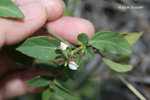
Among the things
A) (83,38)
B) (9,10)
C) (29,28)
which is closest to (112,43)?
(83,38)

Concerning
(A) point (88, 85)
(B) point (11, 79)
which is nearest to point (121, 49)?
(B) point (11, 79)

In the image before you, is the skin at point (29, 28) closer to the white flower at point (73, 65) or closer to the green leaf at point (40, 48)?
the green leaf at point (40, 48)

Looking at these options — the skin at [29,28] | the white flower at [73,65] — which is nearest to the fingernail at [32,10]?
the skin at [29,28]

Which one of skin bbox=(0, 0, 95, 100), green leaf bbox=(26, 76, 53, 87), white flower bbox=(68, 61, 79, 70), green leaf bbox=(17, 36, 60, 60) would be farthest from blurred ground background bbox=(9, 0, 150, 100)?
white flower bbox=(68, 61, 79, 70)

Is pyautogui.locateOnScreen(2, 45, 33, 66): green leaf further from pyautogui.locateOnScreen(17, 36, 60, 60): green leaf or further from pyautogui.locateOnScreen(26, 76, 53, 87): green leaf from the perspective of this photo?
pyautogui.locateOnScreen(17, 36, 60, 60): green leaf

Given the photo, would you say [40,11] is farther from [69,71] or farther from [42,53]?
[69,71]

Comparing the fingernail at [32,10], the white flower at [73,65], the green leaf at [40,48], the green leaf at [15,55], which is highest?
the fingernail at [32,10]
